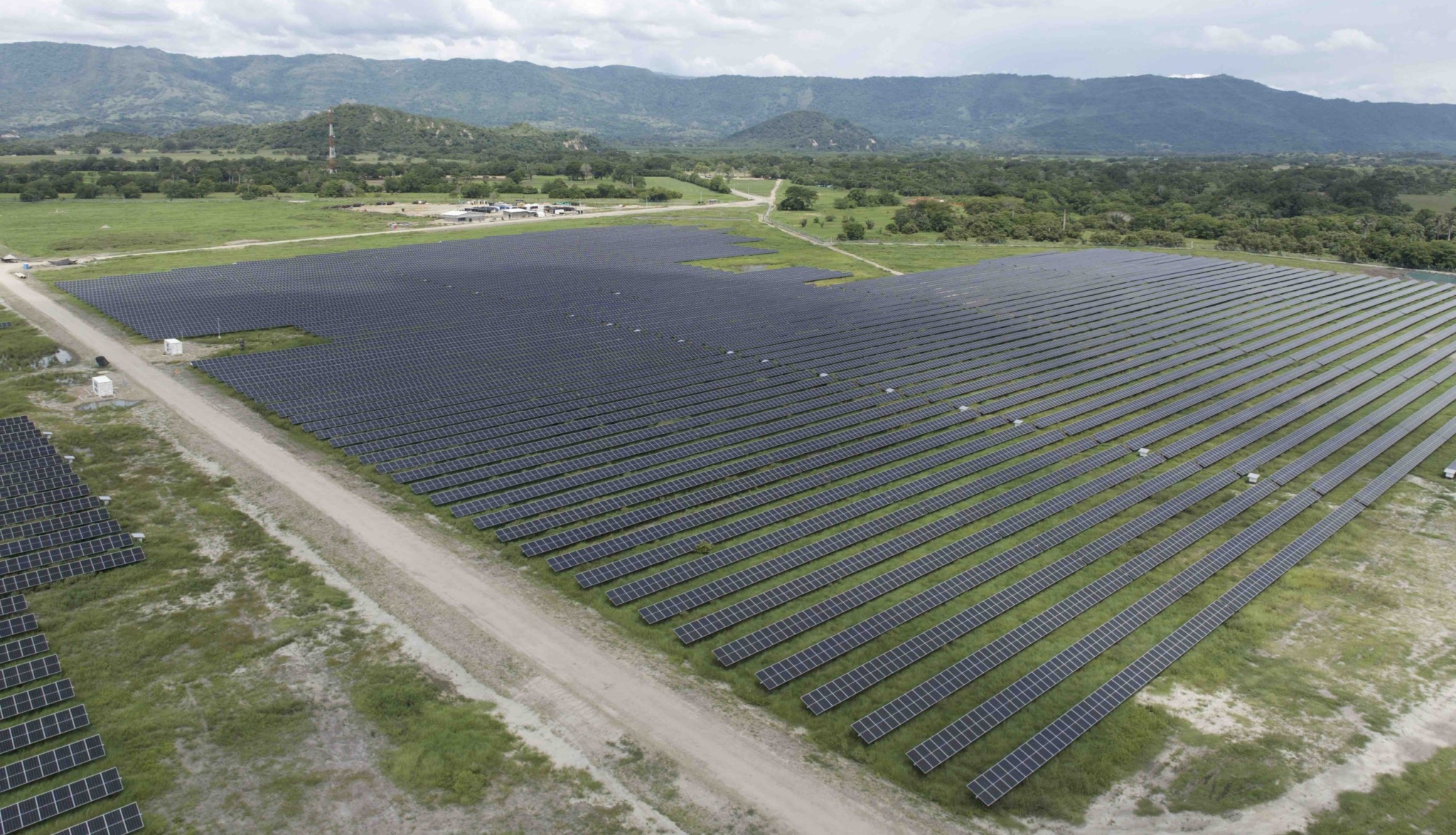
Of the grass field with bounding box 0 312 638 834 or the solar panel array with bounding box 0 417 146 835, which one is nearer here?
the solar panel array with bounding box 0 417 146 835

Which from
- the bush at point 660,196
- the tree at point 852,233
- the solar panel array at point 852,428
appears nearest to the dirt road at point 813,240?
the tree at point 852,233

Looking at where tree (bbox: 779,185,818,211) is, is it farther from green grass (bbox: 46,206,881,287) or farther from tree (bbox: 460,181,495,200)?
tree (bbox: 460,181,495,200)

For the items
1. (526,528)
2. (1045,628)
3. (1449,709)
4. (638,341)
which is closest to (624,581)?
(526,528)

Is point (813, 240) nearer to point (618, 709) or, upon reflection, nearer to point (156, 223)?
point (156, 223)

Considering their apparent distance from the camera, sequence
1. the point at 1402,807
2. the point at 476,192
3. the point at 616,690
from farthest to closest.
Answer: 1. the point at 476,192
2. the point at 616,690
3. the point at 1402,807

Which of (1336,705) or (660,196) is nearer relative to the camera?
(1336,705)

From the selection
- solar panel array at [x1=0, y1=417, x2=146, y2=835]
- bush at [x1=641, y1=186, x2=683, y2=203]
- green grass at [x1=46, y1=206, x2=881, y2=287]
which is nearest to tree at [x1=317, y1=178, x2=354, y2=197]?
green grass at [x1=46, y1=206, x2=881, y2=287]

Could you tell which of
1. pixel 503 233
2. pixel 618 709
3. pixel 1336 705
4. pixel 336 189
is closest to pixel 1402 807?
pixel 1336 705

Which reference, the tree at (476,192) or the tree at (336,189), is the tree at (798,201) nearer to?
the tree at (476,192)

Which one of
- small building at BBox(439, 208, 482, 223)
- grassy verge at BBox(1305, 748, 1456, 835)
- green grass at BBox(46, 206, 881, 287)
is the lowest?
grassy verge at BBox(1305, 748, 1456, 835)
